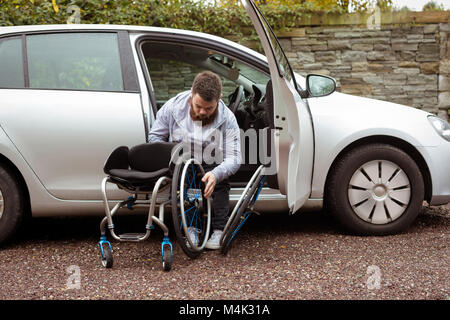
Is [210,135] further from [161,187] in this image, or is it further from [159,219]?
[159,219]

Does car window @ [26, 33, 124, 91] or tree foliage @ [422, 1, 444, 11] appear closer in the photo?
car window @ [26, 33, 124, 91]

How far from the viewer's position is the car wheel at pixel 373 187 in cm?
371

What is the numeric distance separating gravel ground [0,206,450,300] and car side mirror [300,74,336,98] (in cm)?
108

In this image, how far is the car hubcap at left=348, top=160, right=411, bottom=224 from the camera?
12.2ft

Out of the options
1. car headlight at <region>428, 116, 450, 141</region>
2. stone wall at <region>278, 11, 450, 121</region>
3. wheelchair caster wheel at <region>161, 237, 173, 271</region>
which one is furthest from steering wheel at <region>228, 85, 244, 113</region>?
stone wall at <region>278, 11, 450, 121</region>

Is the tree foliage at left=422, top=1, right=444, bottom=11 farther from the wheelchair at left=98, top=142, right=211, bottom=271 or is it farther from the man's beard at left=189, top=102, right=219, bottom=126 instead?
the wheelchair at left=98, top=142, right=211, bottom=271

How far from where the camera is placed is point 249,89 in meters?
4.28

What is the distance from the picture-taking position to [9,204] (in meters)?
3.46

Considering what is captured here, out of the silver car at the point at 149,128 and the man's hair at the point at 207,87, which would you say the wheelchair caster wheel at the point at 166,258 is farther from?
the man's hair at the point at 207,87

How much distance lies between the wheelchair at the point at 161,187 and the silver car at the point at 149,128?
0.27 m

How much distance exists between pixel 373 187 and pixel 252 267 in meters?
1.17

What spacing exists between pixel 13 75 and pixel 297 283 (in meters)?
2.39
